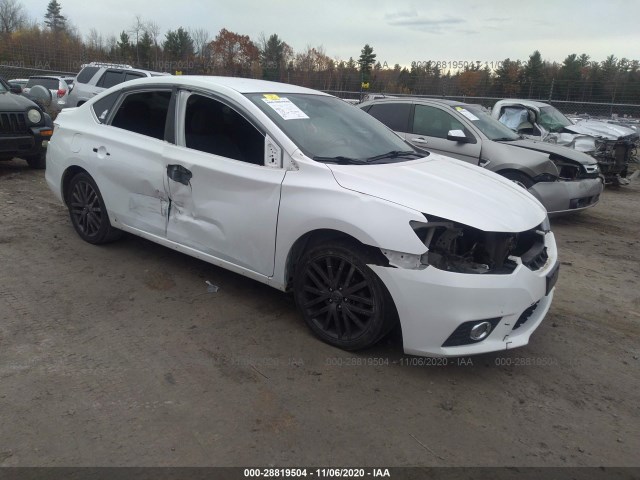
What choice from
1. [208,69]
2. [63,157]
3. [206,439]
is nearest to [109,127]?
[63,157]

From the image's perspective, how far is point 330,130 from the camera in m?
4.04

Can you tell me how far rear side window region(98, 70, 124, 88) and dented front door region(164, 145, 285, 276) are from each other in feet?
35.7

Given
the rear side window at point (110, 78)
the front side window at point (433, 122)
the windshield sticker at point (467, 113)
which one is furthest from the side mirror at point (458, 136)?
the rear side window at point (110, 78)

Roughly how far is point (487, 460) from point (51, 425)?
225 centimetres

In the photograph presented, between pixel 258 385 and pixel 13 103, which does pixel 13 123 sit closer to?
pixel 13 103

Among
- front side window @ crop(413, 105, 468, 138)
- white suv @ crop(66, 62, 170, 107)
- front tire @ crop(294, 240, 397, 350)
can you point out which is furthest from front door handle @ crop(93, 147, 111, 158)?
white suv @ crop(66, 62, 170, 107)

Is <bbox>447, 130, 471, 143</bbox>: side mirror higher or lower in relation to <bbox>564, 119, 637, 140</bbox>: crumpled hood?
lower

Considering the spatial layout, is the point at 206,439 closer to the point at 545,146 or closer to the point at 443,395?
the point at 443,395

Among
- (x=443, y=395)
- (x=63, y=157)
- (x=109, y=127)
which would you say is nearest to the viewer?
(x=443, y=395)

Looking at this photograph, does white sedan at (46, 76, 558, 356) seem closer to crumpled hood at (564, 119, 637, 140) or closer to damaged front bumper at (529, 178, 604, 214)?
damaged front bumper at (529, 178, 604, 214)

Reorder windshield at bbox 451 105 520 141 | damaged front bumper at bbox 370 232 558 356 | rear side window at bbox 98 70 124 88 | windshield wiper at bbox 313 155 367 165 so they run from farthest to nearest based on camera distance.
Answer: rear side window at bbox 98 70 124 88
windshield at bbox 451 105 520 141
windshield wiper at bbox 313 155 367 165
damaged front bumper at bbox 370 232 558 356

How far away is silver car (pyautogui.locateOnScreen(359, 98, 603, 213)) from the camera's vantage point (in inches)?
283

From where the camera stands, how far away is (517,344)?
10.6 ft

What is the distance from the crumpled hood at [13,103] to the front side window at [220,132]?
545 cm
